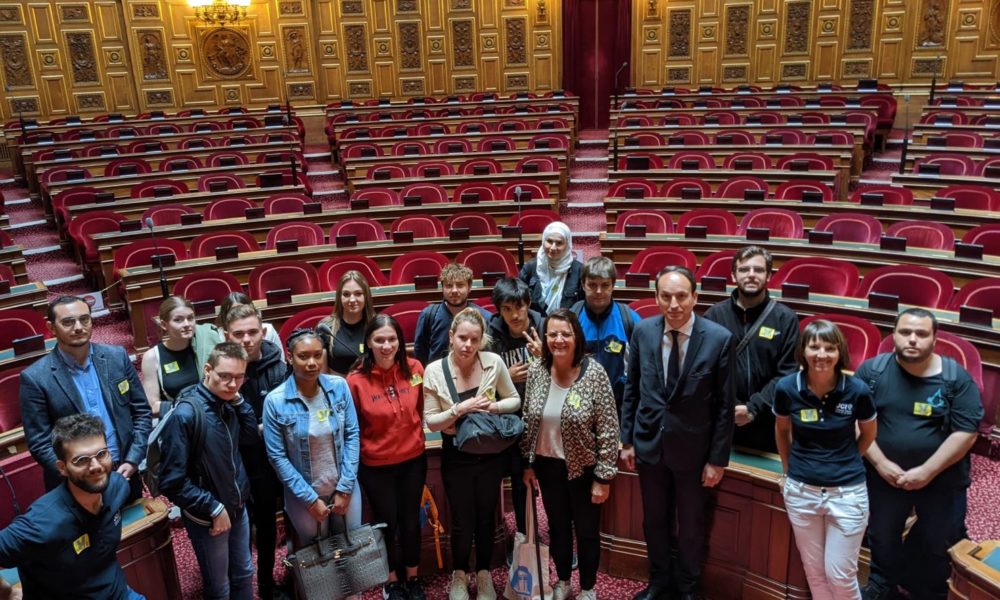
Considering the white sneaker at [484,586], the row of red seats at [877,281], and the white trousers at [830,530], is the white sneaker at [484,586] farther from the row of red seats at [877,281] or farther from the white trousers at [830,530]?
the row of red seats at [877,281]

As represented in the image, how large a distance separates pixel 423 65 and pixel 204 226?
343 inches

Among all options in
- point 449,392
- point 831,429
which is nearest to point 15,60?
point 449,392

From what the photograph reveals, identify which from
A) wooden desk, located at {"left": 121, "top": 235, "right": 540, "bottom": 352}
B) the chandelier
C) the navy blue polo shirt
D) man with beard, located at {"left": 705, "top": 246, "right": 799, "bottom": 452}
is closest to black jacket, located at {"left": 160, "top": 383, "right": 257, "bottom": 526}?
man with beard, located at {"left": 705, "top": 246, "right": 799, "bottom": 452}

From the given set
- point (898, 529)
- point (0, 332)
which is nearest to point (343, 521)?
point (898, 529)

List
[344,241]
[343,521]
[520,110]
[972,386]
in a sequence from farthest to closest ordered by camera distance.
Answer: [520,110] < [344,241] < [343,521] < [972,386]

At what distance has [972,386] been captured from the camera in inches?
109

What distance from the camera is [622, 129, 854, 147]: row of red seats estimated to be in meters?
9.21

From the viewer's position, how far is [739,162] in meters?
8.17

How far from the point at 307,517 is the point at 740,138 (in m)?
8.32

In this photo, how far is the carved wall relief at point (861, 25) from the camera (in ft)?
42.9

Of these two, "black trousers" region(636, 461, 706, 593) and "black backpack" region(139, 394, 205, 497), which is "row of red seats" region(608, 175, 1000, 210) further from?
"black backpack" region(139, 394, 205, 497)

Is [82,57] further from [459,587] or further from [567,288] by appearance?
[459,587]

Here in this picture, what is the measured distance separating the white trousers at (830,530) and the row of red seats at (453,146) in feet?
25.9

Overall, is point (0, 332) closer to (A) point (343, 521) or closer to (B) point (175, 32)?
(A) point (343, 521)
